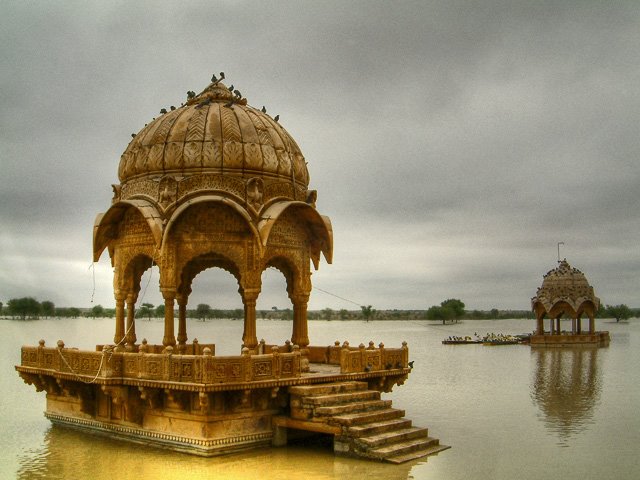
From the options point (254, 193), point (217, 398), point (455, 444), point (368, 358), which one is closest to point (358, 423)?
point (217, 398)

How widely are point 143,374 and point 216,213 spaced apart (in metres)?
3.38

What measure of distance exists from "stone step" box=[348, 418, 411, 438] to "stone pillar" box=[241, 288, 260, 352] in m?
3.07

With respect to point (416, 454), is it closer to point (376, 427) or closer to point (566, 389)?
point (376, 427)

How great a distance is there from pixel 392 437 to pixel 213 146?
6587mm

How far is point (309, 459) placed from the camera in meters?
12.5

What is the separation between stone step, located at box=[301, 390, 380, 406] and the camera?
12.9 m

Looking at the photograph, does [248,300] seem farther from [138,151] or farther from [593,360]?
[593,360]

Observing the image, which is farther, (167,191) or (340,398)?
(167,191)

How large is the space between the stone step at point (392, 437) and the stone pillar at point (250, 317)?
3354 millimetres

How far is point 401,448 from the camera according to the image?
1222 cm

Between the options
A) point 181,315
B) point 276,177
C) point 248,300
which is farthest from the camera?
point 181,315

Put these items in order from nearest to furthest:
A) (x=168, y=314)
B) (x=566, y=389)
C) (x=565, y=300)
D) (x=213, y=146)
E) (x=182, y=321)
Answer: (x=168, y=314)
(x=213, y=146)
(x=182, y=321)
(x=566, y=389)
(x=565, y=300)

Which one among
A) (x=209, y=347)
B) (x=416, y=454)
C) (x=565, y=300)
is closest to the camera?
(x=416, y=454)

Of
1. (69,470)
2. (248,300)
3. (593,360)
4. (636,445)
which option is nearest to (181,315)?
(248,300)
